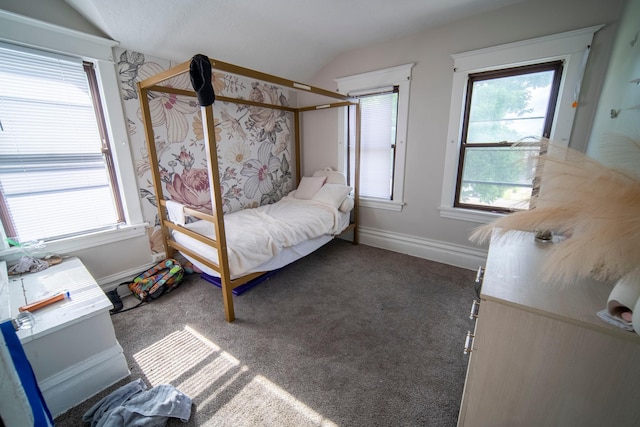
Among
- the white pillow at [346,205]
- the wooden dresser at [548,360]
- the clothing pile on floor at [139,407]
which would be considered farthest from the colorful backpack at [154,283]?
the wooden dresser at [548,360]

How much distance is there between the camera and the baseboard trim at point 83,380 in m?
1.24

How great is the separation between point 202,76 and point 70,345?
1.64 metres

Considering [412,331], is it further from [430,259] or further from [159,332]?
[159,332]

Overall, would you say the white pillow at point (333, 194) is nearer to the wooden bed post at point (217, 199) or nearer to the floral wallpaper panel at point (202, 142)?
the floral wallpaper panel at point (202, 142)

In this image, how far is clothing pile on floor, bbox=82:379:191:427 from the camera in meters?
1.14

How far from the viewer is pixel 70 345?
51.3 inches

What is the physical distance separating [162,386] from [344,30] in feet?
10.5

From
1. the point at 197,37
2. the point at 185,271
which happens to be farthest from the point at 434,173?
the point at 185,271

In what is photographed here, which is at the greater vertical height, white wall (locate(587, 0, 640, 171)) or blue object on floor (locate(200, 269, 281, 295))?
white wall (locate(587, 0, 640, 171))

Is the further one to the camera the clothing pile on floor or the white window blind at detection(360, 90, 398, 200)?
the white window blind at detection(360, 90, 398, 200)

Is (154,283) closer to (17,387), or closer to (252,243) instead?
(252,243)

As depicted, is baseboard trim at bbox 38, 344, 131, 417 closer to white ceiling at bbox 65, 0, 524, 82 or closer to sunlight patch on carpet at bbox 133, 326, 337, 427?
sunlight patch on carpet at bbox 133, 326, 337, 427

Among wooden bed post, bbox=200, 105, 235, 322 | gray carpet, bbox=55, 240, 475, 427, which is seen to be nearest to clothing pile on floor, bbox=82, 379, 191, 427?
gray carpet, bbox=55, 240, 475, 427

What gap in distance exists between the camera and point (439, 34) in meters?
2.42
